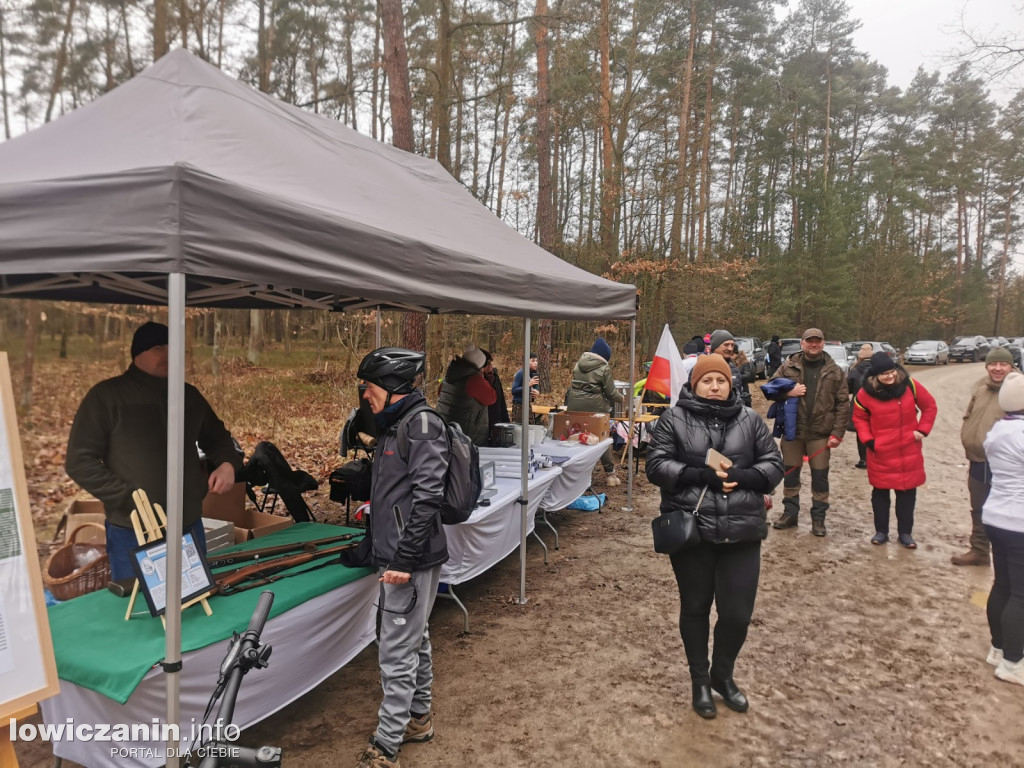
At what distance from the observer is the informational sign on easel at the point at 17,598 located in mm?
1664

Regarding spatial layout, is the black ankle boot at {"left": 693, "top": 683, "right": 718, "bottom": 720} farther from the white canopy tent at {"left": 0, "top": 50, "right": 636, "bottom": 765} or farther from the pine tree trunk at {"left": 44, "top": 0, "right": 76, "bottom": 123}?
the pine tree trunk at {"left": 44, "top": 0, "right": 76, "bottom": 123}

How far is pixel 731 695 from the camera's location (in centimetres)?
307

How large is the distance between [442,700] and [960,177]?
3829 cm

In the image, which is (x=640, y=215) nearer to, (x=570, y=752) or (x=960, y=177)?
(x=570, y=752)

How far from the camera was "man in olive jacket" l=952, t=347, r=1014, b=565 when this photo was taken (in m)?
4.53

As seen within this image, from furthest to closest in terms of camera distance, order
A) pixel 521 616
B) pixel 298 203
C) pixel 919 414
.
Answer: pixel 919 414, pixel 521 616, pixel 298 203

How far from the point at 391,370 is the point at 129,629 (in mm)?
1417

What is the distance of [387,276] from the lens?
257 cm

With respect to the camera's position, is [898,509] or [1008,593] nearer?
[1008,593]

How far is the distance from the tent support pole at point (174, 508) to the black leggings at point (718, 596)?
6.81 feet

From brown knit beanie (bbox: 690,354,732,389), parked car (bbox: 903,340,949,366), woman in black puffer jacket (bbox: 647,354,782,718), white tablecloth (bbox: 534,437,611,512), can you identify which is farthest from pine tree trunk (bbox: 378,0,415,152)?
parked car (bbox: 903,340,949,366)

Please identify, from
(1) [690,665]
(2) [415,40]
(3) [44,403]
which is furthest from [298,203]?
(2) [415,40]

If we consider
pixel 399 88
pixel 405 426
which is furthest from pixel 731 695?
pixel 399 88

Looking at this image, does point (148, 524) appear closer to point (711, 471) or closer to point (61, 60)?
point (711, 471)
